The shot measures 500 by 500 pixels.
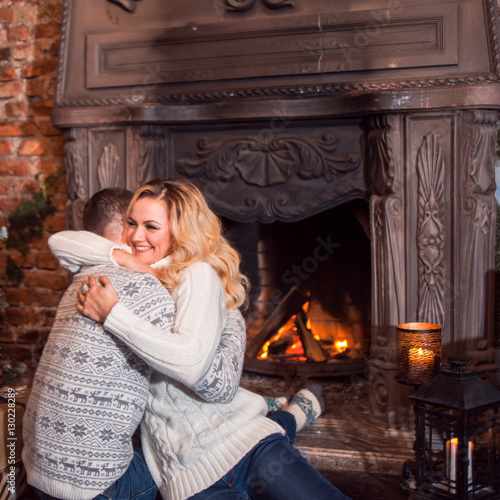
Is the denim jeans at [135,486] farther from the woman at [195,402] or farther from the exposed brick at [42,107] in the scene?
the exposed brick at [42,107]

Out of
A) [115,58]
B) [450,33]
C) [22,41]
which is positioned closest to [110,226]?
[115,58]

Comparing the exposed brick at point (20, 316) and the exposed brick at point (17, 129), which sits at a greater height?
the exposed brick at point (17, 129)

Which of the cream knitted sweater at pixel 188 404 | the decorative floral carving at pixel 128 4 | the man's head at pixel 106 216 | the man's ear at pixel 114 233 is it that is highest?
the decorative floral carving at pixel 128 4

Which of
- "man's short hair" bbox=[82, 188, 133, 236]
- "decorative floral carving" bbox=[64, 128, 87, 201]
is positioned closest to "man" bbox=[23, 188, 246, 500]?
"man's short hair" bbox=[82, 188, 133, 236]

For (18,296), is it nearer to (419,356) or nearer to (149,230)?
(149,230)

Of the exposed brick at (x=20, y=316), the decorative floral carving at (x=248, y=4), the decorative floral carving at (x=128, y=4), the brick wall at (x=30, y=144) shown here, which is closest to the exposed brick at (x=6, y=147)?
the brick wall at (x=30, y=144)

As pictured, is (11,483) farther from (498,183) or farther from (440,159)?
(498,183)

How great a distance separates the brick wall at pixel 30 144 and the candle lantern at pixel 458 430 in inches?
92.3

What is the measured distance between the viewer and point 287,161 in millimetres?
3004

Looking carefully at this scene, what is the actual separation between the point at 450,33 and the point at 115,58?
1.63 m

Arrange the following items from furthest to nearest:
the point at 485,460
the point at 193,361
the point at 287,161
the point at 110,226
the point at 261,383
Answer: the point at 261,383 < the point at 287,161 < the point at 485,460 < the point at 110,226 < the point at 193,361

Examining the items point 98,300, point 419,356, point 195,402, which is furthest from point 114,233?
point 419,356

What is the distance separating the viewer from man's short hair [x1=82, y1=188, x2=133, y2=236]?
2121 millimetres

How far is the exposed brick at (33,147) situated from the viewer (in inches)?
142
